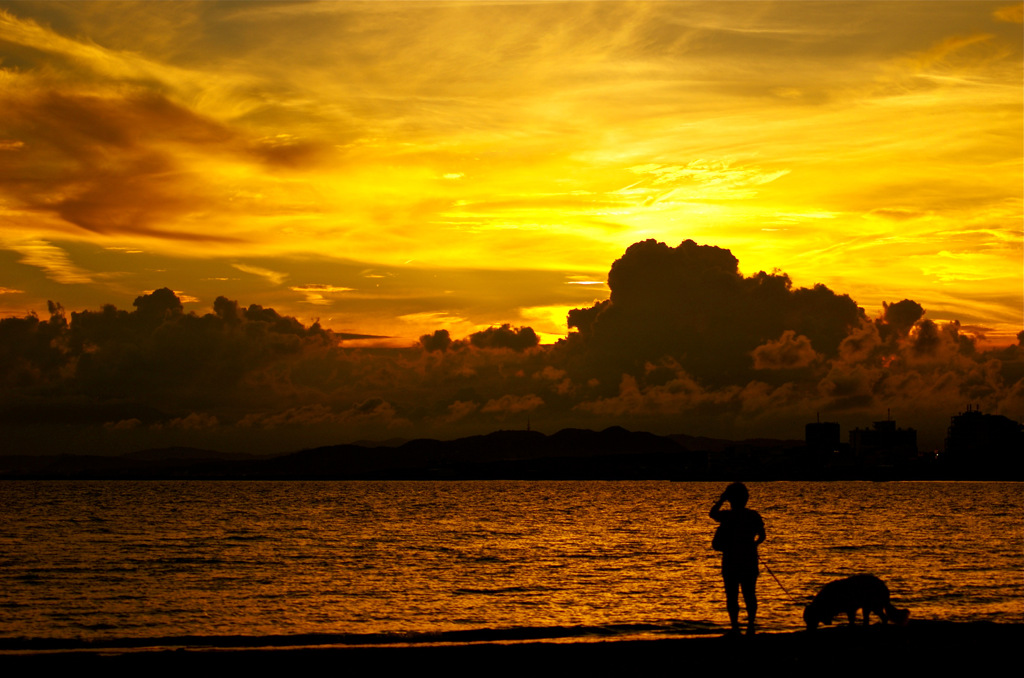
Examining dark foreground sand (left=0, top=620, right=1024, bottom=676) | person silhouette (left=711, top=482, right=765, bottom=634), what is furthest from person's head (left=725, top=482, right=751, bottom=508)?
dark foreground sand (left=0, top=620, right=1024, bottom=676)

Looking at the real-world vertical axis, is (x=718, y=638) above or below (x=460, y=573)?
above

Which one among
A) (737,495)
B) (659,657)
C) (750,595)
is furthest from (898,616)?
(659,657)

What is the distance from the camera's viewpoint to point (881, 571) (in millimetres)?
46375

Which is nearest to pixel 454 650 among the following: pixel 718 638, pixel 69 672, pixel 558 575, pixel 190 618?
pixel 718 638

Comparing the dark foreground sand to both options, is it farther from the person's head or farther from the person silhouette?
the person's head

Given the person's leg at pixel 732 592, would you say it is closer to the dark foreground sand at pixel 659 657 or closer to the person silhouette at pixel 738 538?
the person silhouette at pixel 738 538

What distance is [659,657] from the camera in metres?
19.0

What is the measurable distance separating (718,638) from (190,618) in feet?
63.7

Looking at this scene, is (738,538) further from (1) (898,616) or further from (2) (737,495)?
(1) (898,616)

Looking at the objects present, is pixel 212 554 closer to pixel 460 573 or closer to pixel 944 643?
pixel 460 573

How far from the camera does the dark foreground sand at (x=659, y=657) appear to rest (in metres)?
17.7

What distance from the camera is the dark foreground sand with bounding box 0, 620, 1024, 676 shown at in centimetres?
1767

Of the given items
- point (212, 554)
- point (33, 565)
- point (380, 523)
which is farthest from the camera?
point (380, 523)

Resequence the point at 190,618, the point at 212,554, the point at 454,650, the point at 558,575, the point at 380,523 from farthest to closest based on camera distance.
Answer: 1. the point at 380,523
2. the point at 212,554
3. the point at 558,575
4. the point at 190,618
5. the point at 454,650
